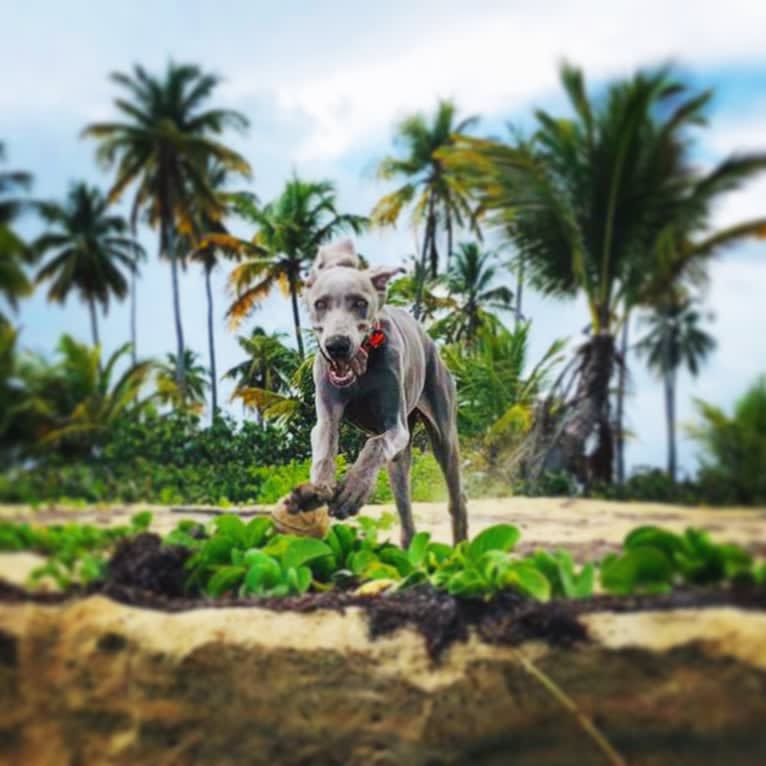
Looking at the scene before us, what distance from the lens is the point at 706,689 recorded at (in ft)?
9.75

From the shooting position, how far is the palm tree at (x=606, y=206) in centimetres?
316

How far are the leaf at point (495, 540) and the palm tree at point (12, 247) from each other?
1589 mm

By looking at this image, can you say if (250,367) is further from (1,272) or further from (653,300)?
(653,300)

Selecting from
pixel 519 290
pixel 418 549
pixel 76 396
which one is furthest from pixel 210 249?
pixel 418 549

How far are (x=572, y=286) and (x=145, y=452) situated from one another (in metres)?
1.40

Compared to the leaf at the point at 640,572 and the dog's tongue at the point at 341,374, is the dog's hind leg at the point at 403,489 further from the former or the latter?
the leaf at the point at 640,572

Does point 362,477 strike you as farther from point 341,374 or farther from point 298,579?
point 298,579

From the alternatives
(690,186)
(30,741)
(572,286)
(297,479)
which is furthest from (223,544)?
(690,186)

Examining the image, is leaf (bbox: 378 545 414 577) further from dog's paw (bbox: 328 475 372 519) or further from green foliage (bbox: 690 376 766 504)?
green foliage (bbox: 690 376 766 504)

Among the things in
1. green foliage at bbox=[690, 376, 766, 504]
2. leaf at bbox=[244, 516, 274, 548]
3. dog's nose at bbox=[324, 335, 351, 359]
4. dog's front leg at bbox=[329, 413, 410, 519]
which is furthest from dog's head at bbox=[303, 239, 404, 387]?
green foliage at bbox=[690, 376, 766, 504]

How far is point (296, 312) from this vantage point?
3.90 metres

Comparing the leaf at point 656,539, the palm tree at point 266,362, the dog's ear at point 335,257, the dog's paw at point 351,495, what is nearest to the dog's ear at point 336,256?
the dog's ear at point 335,257

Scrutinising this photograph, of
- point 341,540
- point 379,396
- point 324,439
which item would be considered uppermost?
point 379,396

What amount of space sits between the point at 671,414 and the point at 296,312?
1.37 meters
